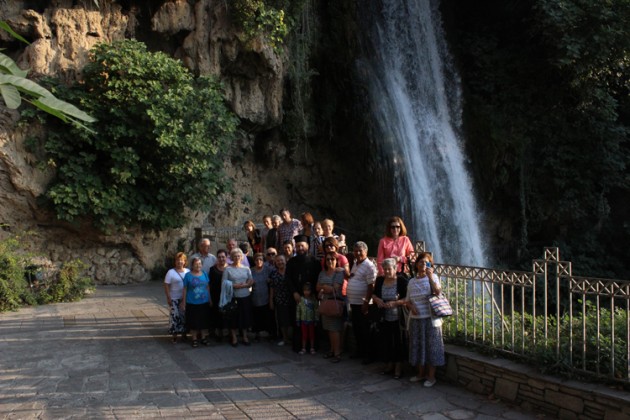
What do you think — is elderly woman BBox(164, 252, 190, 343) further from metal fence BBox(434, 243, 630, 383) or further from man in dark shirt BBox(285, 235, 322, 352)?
metal fence BBox(434, 243, 630, 383)

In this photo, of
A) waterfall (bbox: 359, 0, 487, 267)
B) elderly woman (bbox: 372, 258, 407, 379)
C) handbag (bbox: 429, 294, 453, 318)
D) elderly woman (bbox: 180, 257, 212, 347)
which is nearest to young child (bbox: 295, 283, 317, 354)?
elderly woman (bbox: 372, 258, 407, 379)

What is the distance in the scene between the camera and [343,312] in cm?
690

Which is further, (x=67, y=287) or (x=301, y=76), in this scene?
(x=301, y=76)

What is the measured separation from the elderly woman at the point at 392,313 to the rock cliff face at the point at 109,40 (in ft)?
30.2

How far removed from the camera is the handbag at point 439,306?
555 cm

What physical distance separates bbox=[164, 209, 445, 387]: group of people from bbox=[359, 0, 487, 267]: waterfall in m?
8.69

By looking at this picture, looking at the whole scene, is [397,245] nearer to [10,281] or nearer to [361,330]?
[361,330]

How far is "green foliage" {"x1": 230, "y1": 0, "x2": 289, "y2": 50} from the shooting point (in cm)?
1466

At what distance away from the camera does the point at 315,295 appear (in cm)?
727

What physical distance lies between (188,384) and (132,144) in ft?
28.4

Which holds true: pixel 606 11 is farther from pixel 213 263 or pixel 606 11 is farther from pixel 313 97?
pixel 213 263

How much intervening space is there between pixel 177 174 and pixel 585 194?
42.7 ft

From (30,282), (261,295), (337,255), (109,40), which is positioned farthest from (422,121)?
(30,282)

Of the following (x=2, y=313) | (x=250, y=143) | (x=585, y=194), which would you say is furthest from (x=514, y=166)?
(x=2, y=313)
